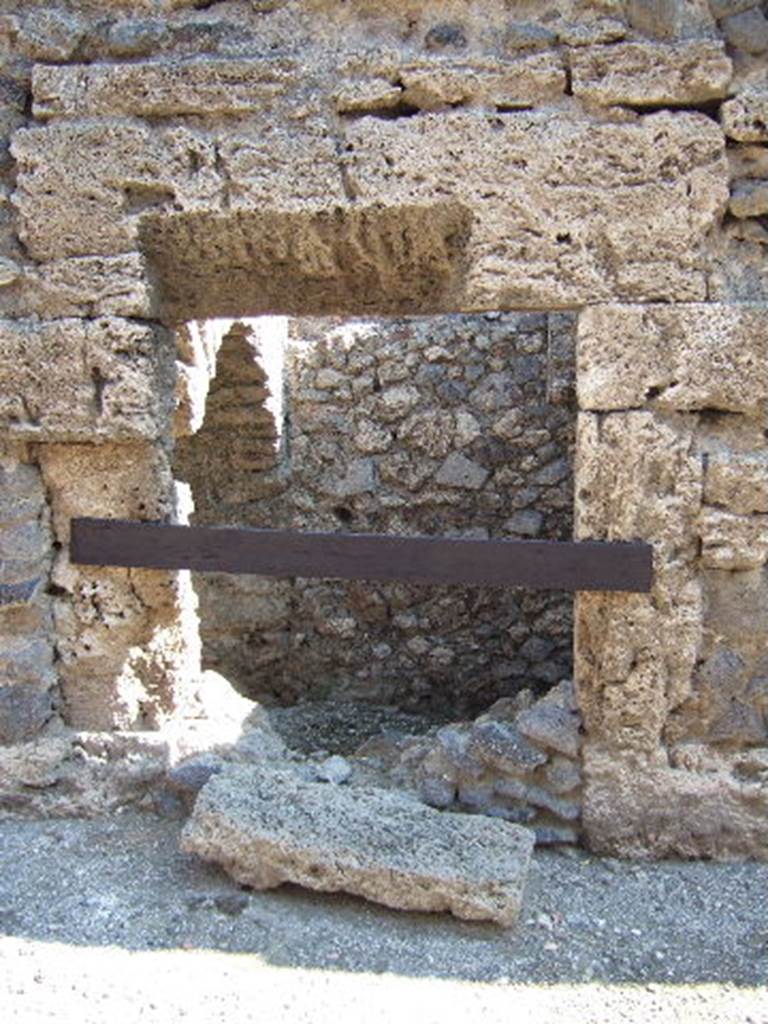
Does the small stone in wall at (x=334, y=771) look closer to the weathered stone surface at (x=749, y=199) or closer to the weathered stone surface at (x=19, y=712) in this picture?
the weathered stone surface at (x=19, y=712)

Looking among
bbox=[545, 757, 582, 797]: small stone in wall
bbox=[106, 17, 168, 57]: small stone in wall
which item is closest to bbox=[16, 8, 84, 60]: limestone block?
bbox=[106, 17, 168, 57]: small stone in wall

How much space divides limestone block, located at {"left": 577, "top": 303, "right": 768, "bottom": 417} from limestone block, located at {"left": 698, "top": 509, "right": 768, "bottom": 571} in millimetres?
287

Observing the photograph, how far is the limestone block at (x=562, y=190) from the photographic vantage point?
2.29 metres

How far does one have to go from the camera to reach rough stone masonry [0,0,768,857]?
2.29m

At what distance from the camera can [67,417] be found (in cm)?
248

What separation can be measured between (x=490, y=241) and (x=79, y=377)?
1224mm

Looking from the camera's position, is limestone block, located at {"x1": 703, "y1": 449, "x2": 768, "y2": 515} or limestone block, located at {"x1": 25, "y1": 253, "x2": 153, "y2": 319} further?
limestone block, located at {"x1": 25, "y1": 253, "x2": 153, "y2": 319}

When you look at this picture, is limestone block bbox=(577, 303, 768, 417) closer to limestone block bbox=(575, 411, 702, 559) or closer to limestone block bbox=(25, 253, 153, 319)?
limestone block bbox=(575, 411, 702, 559)

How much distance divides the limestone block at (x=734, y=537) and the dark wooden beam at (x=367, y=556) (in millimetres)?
182

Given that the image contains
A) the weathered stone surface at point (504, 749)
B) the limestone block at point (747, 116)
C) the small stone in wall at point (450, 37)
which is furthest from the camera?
the weathered stone surface at point (504, 749)

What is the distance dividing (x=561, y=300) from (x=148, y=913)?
1.92 meters

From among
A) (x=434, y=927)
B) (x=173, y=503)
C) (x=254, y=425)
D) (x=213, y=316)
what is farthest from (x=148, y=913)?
(x=254, y=425)

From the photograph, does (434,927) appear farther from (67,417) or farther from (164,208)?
(164,208)

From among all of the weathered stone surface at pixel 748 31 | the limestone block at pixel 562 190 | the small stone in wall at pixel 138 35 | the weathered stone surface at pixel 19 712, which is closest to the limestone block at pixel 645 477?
the limestone block at pixel 562 190
